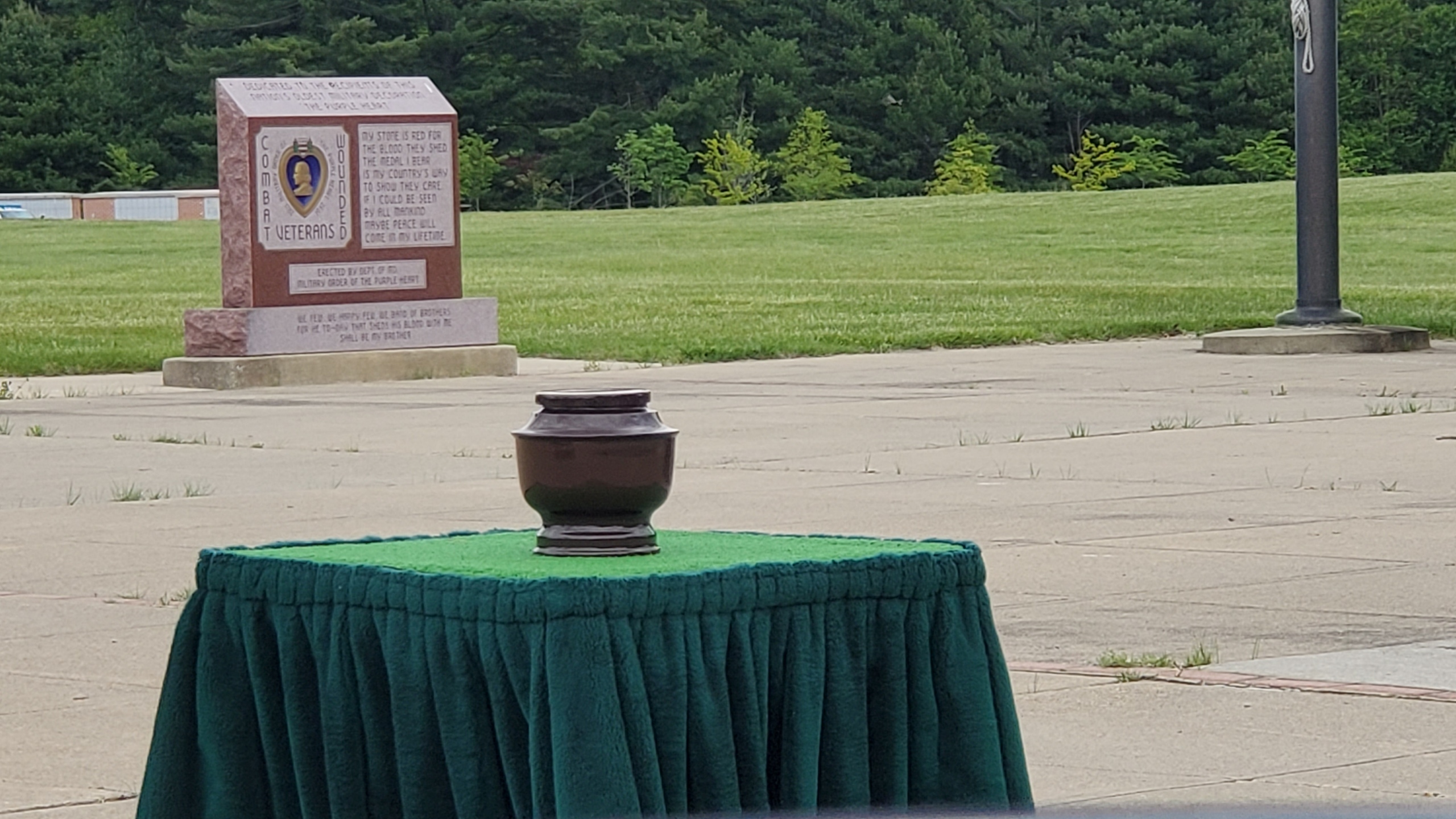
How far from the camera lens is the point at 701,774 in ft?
11.3

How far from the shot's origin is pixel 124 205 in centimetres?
7575

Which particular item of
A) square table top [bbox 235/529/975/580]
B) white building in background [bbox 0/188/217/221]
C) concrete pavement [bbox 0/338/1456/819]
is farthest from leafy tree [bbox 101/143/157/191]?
square table top [bbox 235/529/975/580]

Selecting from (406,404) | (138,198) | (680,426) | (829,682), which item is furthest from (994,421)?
(138,198)

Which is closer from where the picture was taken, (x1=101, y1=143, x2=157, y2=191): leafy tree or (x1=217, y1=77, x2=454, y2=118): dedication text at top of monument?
(x1=217, y1=77, x2=454, y2=118): dedication text at top of monument

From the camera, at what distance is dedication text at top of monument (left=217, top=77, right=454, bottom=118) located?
20422 millimetres

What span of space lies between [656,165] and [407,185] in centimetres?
6501

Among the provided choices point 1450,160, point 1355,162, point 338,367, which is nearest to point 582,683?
point 338,367

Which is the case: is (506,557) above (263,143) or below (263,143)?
below

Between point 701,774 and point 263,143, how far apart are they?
57.1 feet

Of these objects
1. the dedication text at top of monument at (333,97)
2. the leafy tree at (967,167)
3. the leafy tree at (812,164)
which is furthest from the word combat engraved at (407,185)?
the leafy tree at (967,167)

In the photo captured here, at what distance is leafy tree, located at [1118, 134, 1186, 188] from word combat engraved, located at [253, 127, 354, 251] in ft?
226

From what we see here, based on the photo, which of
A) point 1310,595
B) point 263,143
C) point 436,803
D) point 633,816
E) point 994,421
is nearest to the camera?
point 633,816

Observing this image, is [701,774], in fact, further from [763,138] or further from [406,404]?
[763,138]

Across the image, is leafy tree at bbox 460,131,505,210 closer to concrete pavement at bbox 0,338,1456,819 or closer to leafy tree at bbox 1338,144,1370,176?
leafy tree at bbox 1338,144,1370,176
